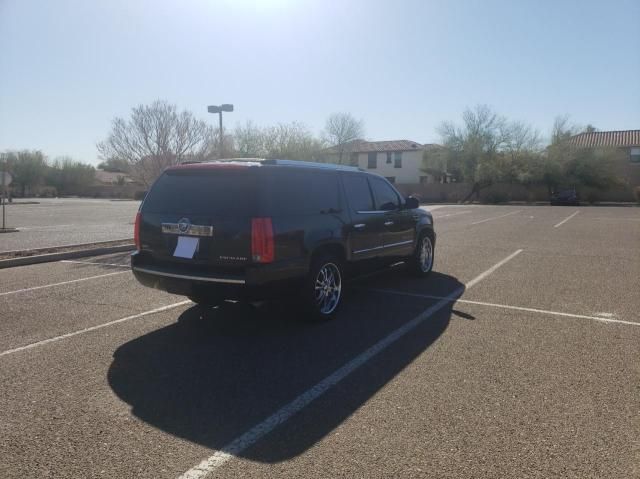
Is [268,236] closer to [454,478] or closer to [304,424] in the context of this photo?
[304,424]

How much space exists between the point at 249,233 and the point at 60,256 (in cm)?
761

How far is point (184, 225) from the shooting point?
5043 millimetres

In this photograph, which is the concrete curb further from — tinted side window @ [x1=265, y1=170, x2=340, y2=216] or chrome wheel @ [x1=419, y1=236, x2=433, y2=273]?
chrome wheel @ [x1=419, y1=236, x2=433, y2=273]

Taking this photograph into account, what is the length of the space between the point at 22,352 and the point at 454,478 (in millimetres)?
3979

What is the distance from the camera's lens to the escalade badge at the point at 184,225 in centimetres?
503

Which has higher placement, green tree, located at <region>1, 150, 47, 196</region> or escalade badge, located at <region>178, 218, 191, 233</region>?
green tree, located at <region>1, 150, 47, 196</region>

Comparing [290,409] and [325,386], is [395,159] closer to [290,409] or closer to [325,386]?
[325,386]

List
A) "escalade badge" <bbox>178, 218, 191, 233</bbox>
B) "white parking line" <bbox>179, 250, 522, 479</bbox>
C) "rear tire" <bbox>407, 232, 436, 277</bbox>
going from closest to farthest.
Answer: "white parking line" <bbox>179, 250, 522, 479</bbox> → "escalade badge" <bbox>178, 218, 191, 233</bbox> → "rear tire" <bbox>407, 232, 436, 277</bbox>

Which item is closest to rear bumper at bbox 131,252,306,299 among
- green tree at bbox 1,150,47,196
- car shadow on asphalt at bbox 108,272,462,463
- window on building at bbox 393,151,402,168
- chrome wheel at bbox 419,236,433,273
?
car shadow on asphalt at bbox 108,272,462,463

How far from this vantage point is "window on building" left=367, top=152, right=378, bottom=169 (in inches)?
2729

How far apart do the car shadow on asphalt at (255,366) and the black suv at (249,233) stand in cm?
47

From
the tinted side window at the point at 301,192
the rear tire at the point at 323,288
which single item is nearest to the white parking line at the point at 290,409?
the rear tire at the point at 323,288

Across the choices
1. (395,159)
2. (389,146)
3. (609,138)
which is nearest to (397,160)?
(395,159)

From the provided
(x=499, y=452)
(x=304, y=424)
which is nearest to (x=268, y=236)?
(x=304, y=424)
